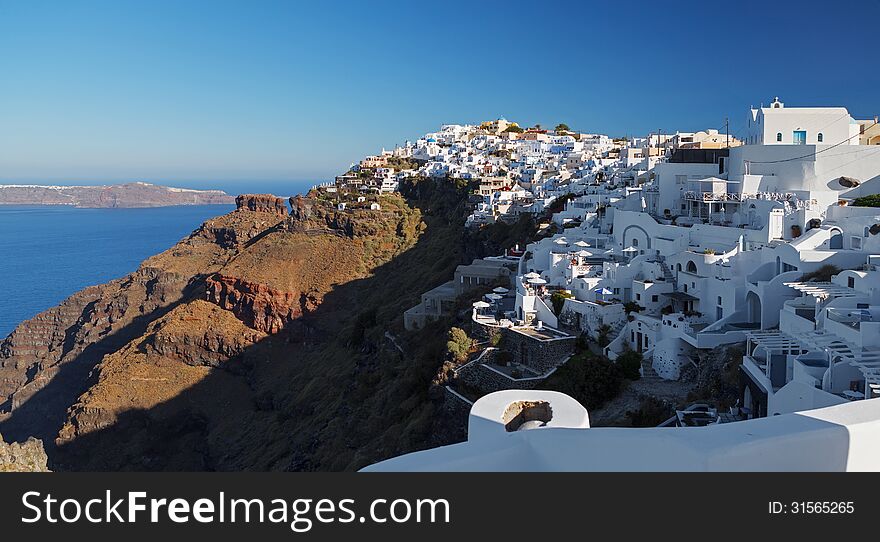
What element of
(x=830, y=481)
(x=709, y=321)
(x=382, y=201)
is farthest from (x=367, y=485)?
(x=382, y=201)

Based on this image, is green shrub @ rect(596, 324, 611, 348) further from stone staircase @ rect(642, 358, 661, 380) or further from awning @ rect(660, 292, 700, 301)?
awning @ rect(660, 292, 700, 301)

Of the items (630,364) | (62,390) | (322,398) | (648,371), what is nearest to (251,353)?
(322,398)

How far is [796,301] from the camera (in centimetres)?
1305

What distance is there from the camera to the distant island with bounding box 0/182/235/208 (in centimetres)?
18100

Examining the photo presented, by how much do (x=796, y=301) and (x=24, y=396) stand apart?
3606cm

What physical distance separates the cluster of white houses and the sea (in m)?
46.1

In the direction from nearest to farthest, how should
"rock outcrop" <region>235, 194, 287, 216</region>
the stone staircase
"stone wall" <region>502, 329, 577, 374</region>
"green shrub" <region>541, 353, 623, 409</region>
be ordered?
"green shrub" <region>541, 353, 623, 409</region> < the stone staircase < "stone wall" <region>502, 329, 577, 374</region> < "rock outcrop" <region>235, 194, 287, 216</region>

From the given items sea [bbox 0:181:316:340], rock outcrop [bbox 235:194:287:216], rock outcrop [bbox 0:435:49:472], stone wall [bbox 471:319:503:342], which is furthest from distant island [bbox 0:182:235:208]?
rock outcrop [bbox 0:435:49:472]

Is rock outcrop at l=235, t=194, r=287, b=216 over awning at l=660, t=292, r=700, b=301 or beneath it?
over

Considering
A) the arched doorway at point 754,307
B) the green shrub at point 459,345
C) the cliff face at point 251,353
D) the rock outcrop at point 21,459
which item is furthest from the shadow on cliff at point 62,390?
the arched doorway at point 754,307

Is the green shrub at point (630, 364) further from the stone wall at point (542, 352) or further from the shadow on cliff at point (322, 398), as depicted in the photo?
the shadow on cliff at point (322, 398)

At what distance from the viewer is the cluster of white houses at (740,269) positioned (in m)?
11.2

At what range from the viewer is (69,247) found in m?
96.1

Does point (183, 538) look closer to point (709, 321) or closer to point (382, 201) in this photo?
point (709, 321)
